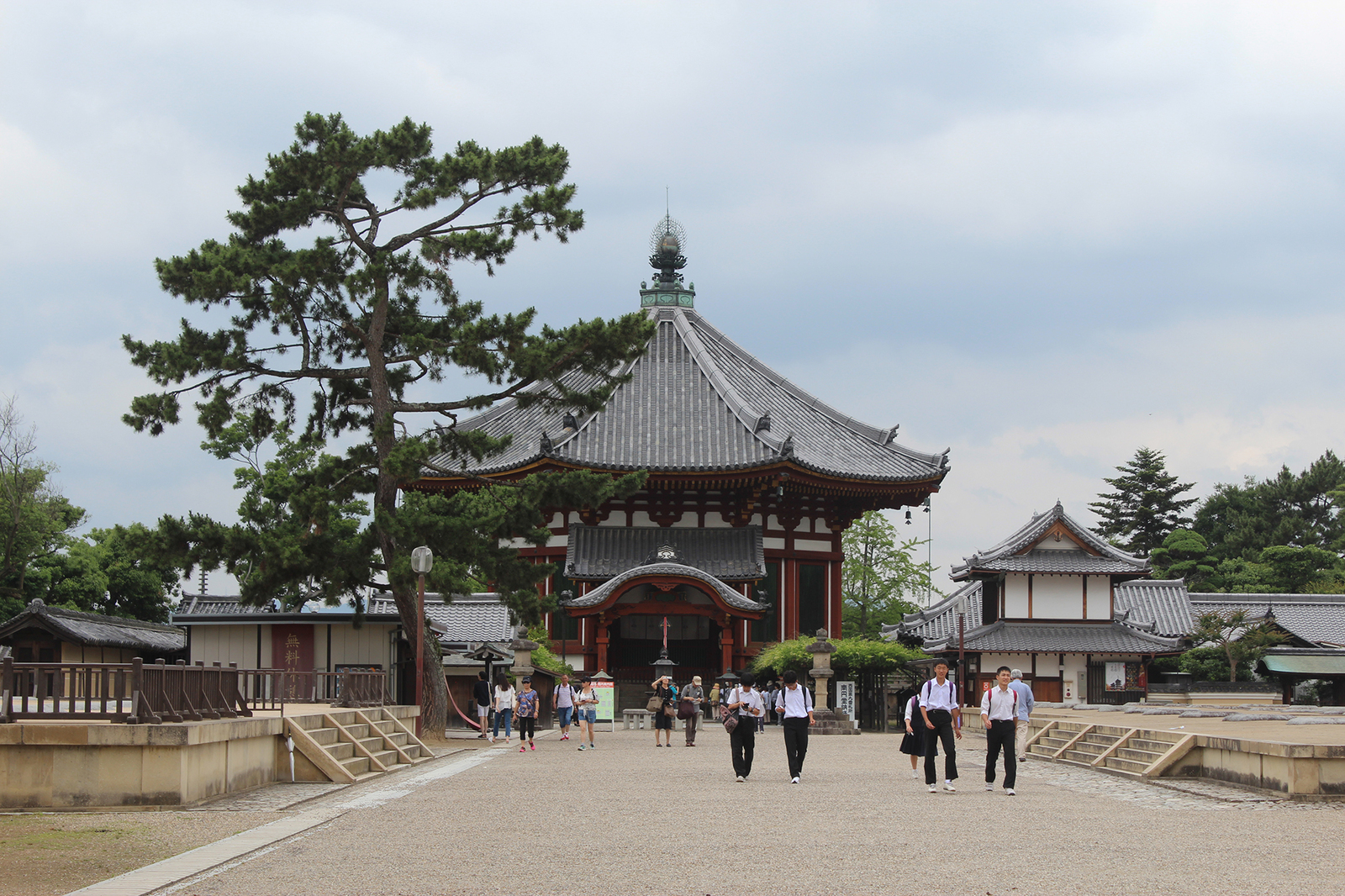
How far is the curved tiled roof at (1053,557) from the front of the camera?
4681cm

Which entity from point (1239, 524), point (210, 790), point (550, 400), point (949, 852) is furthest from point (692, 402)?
point (1239, 524)

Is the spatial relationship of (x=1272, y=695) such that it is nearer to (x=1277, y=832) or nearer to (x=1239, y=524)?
(x=1239, y=524)

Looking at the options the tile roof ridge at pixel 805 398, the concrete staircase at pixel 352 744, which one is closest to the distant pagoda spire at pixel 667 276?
the tile roof ridge at pixel 805 398

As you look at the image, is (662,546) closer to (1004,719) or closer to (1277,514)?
(1004,719)

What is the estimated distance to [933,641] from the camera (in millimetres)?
49656

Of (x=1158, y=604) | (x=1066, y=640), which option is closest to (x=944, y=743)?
(x=1066, y=640)

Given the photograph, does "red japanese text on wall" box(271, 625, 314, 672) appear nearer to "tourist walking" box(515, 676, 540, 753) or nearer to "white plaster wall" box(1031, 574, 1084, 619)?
"tourist walking" box(515, 676, 540, 753)

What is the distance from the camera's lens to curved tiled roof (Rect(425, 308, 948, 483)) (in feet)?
133

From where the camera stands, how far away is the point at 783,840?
1166 cm

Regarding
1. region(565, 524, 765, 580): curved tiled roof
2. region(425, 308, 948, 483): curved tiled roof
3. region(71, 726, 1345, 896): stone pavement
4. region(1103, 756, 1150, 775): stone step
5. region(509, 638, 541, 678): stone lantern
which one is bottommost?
region(1103, 756, 1150, 775): stone step

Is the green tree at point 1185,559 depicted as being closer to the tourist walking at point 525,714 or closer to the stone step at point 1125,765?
the tourist walking at point 525,714

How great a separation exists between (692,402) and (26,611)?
20.9 m

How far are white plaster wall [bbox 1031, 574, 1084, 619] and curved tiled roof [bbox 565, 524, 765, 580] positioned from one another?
12412 mm

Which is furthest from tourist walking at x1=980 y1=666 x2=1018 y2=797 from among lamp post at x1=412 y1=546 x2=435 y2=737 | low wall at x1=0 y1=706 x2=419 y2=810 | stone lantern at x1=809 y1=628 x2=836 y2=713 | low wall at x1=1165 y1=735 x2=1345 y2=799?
stone lantern at x1=809 y1=628 x2=836 y2=713
